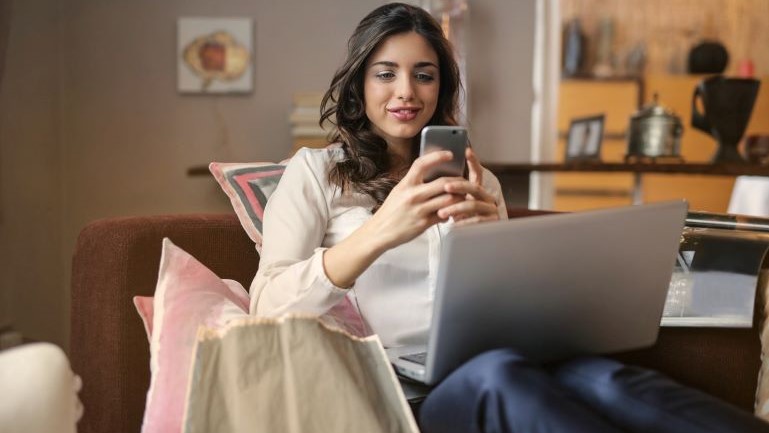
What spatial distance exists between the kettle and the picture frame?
207 mm

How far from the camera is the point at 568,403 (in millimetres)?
1021

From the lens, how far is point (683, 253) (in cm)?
152

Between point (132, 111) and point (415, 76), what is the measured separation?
6.62 feet

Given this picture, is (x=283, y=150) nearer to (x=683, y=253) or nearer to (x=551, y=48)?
(x=551, y=48)

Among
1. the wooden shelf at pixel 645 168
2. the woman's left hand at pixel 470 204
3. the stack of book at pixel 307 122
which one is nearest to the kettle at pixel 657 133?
the wooden shelf at pixel 645 168

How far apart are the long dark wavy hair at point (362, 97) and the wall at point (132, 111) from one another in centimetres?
177

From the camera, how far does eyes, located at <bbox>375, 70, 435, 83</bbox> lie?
159 centimetres

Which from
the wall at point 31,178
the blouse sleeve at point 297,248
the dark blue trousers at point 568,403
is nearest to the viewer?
the dark blue trousers at point 568,403

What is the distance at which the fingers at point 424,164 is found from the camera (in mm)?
1186

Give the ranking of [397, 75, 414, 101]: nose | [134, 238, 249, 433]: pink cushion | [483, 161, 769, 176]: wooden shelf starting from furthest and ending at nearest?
[483, 161, 769, 176]: wooden shelf, [397, 75, 414, 101]: nose, [134, 238, 249, 433]: pink cushion

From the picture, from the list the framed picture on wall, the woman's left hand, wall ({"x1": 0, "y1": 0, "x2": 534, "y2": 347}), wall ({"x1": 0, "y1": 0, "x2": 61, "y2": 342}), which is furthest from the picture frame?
the woman's left hand

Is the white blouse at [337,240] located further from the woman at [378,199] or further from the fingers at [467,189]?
the fingers at [467,189]

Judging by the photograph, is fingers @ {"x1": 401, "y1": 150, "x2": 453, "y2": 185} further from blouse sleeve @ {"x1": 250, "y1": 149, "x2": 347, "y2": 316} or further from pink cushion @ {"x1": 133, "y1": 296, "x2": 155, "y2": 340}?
pink cushion @ {"x1": 133, "y1": 296, "x2": 155, "y2": 340}

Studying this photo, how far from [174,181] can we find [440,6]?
4.00 ft
